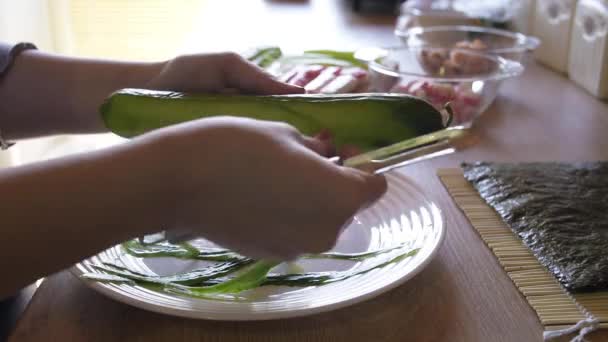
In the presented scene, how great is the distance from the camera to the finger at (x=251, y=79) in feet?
2.39

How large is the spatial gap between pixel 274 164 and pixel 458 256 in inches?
10.2

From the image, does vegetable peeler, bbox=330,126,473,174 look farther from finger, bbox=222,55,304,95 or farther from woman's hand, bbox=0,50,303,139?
woman's hand, bbox=0,50,303,139

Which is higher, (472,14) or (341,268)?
(472,14)

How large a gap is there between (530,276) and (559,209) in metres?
0.12

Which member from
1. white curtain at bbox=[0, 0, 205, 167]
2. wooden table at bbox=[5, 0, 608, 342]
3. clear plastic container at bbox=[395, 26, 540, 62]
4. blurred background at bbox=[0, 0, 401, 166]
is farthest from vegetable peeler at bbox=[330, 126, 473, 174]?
white curtain at bbox=[0, 0, 205, 167]

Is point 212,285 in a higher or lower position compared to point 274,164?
lower

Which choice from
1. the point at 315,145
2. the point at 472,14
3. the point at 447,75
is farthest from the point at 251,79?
the point at 472,14

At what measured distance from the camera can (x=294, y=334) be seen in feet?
1.79

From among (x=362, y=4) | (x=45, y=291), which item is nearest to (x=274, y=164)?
(x=45, y=291)

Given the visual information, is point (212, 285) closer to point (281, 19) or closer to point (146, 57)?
point (281, 19)

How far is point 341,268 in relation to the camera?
0.64m

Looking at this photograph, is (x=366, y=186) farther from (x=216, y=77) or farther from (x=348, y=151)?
(x=216, y=77)

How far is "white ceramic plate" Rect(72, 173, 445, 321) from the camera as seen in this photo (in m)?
0.53

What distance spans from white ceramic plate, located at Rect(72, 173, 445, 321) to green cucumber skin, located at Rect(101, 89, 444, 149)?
75mm
